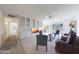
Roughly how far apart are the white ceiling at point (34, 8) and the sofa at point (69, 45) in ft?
1.86

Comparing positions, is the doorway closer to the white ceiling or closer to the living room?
the living room

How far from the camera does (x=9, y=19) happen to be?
6.70 ft

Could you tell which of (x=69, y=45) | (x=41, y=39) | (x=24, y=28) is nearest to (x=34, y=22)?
(x=24, y=28)

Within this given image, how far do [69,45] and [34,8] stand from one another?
1008 millimetres

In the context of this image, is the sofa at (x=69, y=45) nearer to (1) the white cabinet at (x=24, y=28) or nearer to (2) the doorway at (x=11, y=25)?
(1) the white cabinet at (x=24, y=28)

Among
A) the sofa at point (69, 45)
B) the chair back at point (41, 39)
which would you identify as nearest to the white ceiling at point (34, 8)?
the chair back at point (41, 39)

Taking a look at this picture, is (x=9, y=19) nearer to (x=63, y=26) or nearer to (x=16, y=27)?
(x=16, y=27)

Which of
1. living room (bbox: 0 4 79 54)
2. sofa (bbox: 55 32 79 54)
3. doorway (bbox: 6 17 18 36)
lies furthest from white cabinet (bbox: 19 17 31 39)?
sofa (bbox: 55 32 79 54)

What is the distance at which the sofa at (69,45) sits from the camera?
208 cm

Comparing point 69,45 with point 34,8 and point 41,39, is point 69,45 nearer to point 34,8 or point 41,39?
point 41,39

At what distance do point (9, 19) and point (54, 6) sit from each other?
0.91 m

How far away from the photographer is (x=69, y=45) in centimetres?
211

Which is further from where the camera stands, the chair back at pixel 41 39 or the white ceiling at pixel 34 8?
the chair back at pixel 41 39

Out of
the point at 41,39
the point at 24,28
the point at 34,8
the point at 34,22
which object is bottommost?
the point at 41,39
